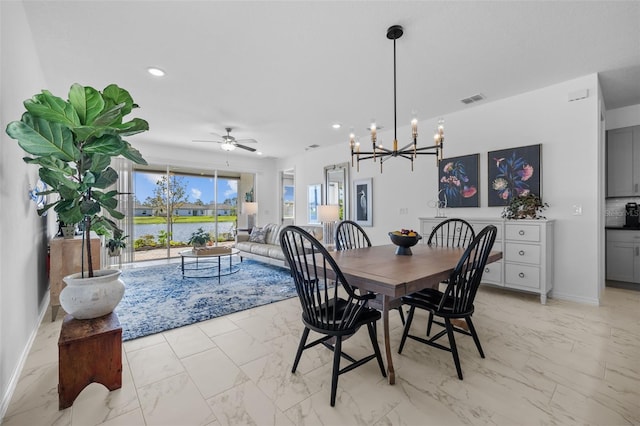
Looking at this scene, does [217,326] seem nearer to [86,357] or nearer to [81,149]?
[86,357]

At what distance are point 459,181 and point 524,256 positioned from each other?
1.40 metres

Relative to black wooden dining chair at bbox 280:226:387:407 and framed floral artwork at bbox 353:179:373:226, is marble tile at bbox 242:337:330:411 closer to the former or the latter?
black wooden dining chair at bbox 280:226:387:407

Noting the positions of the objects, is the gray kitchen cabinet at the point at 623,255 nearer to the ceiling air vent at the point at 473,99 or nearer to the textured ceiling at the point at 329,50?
the textured ceiling at the point at 329,50

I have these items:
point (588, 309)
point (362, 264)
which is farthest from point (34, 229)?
point (588, 309)

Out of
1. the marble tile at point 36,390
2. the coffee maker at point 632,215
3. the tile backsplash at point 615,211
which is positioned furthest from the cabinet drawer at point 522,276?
the marble tile at point 36,390

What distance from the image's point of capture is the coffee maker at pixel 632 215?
13.0 ft

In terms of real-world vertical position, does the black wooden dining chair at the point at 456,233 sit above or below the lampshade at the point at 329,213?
below

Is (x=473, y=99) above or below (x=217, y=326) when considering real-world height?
above

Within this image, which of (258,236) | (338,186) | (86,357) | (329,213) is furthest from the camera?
(338,186)

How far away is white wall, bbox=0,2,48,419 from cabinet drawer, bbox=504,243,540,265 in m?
4.66

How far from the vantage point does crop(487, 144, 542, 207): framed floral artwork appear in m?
3.59

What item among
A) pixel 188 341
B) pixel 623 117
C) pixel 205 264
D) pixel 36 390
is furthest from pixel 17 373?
pixel 623 117

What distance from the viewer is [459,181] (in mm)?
4285

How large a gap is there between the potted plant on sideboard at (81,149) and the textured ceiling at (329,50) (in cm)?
102
